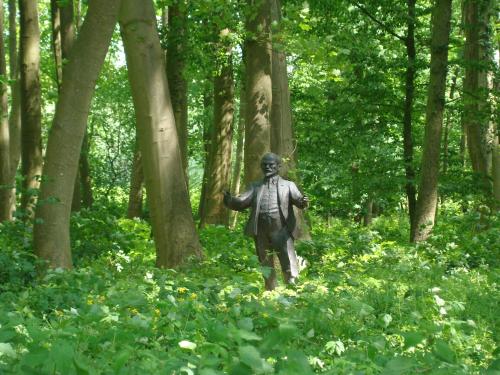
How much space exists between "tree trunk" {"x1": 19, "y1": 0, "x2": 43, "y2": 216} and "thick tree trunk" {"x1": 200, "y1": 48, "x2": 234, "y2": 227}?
17.8 ft

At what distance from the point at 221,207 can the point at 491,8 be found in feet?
26.0

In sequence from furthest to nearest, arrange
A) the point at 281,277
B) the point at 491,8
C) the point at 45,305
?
the point at 491,8 < the point at 281,277 < the point at 45,305

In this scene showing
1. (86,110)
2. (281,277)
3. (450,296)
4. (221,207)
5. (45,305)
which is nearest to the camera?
(45,305)

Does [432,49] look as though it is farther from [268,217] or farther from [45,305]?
[45,305]

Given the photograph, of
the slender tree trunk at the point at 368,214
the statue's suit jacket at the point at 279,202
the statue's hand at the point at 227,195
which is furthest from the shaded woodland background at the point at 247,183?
the slender tree trunk at the point at 368,214

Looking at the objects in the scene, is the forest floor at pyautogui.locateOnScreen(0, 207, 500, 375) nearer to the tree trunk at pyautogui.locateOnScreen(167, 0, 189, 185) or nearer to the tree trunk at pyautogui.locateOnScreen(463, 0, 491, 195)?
the tree trunk at pyautogui.locateOnScreen(463, 0, 491, 195)

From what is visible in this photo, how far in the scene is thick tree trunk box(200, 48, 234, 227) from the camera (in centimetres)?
1961

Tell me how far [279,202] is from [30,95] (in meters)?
6.92

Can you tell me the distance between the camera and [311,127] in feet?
66.6

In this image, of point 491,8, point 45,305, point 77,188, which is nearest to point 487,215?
point 491,8

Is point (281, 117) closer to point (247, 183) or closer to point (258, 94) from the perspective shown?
point (258, 94)

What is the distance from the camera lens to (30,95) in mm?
15000

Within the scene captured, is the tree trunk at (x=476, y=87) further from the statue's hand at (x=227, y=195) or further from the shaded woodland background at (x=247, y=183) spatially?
the statue's hand at (x=227, y=195)

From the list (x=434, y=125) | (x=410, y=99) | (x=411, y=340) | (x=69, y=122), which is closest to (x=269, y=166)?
(x=69, y=122)
